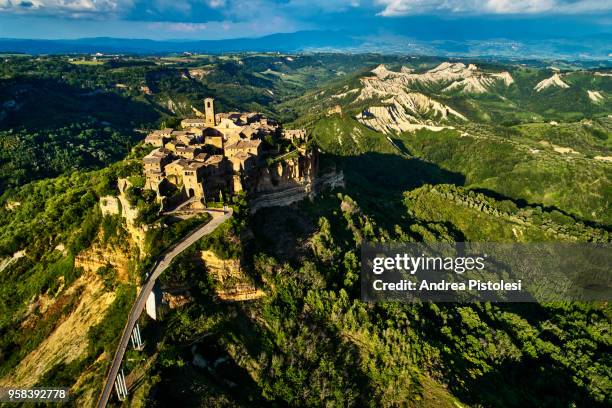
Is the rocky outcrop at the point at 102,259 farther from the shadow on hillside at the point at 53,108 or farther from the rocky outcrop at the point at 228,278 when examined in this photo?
the shadow on hillside at the point at 53,108

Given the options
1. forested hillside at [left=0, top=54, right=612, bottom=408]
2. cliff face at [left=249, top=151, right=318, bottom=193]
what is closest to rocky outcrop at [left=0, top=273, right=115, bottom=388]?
forested hillside at [left=0, top=54, right=612, bottom=408]

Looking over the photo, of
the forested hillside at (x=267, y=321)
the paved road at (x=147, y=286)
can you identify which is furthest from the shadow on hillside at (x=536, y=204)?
the paved road at (x=147, y=286)

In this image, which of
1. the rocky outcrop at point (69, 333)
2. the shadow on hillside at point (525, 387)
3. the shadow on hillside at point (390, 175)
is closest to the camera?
the rocky outcrop at point (69, 333)

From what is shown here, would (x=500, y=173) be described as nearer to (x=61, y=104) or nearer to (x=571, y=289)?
(x=571, y=289)

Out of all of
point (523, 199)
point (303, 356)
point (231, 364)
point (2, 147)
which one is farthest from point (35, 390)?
point (523, 199)

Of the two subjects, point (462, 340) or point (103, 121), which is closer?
point (462, 340)

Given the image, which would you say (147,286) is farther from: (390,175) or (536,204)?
(536,204)
